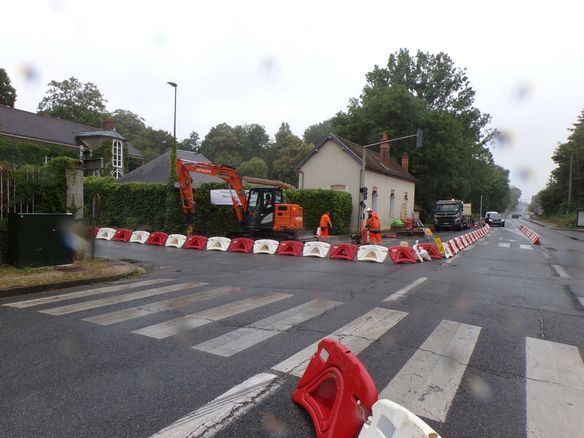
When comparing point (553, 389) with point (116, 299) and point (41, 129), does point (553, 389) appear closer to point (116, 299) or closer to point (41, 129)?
point (116, 299)

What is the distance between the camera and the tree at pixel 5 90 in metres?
55.9

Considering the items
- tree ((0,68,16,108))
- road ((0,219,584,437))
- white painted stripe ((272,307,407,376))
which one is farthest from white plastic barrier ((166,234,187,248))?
tree ((0,68,16,108))

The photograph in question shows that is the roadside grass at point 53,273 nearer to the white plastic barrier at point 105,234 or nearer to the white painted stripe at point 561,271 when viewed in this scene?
the white plastic barrier at point 105,234

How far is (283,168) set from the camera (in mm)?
77000

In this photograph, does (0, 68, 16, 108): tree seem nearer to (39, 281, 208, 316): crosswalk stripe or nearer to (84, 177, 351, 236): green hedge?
(84, 177, 351, 236): green hedge

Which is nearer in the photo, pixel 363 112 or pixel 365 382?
pixel 365 382

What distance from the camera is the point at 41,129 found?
4369 centimetres

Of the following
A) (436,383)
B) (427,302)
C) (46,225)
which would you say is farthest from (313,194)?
(436,383)

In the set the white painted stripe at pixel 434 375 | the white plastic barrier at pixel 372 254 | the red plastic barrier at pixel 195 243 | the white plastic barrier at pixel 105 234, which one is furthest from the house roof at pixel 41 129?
the white painted stripe at pixel 434 375

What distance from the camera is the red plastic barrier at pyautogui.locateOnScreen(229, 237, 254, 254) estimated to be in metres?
16.8

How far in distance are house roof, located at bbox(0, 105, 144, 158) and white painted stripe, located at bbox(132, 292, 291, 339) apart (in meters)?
40.4

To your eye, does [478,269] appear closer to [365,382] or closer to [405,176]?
[365,382]

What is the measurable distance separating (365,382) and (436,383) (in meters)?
1.68

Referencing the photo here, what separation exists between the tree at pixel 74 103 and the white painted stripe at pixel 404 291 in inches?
2580
